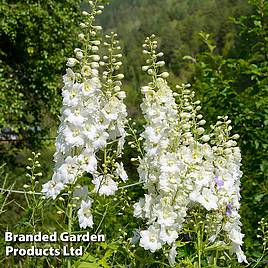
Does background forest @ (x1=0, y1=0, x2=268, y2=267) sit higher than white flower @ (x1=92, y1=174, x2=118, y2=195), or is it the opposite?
background forest @ (x1=0, y1=0, x2=268, y2=267)

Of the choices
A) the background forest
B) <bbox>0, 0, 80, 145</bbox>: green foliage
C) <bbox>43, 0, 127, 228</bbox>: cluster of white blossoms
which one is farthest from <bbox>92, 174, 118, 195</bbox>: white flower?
<bbox>0, 0, 80, 145</bbox>: green foliage

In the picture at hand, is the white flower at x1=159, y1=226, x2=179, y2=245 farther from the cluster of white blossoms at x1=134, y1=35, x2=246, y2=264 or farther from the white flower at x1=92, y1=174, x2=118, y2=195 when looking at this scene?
the white flower at x1=92, y1=174, x2=118, y2=195

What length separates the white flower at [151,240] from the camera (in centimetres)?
228

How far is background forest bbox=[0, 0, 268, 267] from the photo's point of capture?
4.59 metres

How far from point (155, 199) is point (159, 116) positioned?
1.27 feet

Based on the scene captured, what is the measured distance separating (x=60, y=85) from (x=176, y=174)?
1033cm

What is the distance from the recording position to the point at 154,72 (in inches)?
106

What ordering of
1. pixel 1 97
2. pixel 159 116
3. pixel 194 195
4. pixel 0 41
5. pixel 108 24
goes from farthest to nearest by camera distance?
pixel 108 24 → pixel 0 41 → pixel 1 97 → pixel 159 116 → pixel 194 195

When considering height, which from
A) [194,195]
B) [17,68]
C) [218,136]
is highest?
[17,68]

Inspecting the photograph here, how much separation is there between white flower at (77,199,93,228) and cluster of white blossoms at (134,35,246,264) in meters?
0.22

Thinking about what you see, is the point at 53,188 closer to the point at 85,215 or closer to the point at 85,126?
the point at 85,215

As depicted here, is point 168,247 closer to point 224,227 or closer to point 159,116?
point 224,227

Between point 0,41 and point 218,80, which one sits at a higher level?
point 0,41

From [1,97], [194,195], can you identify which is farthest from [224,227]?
[1,97]
